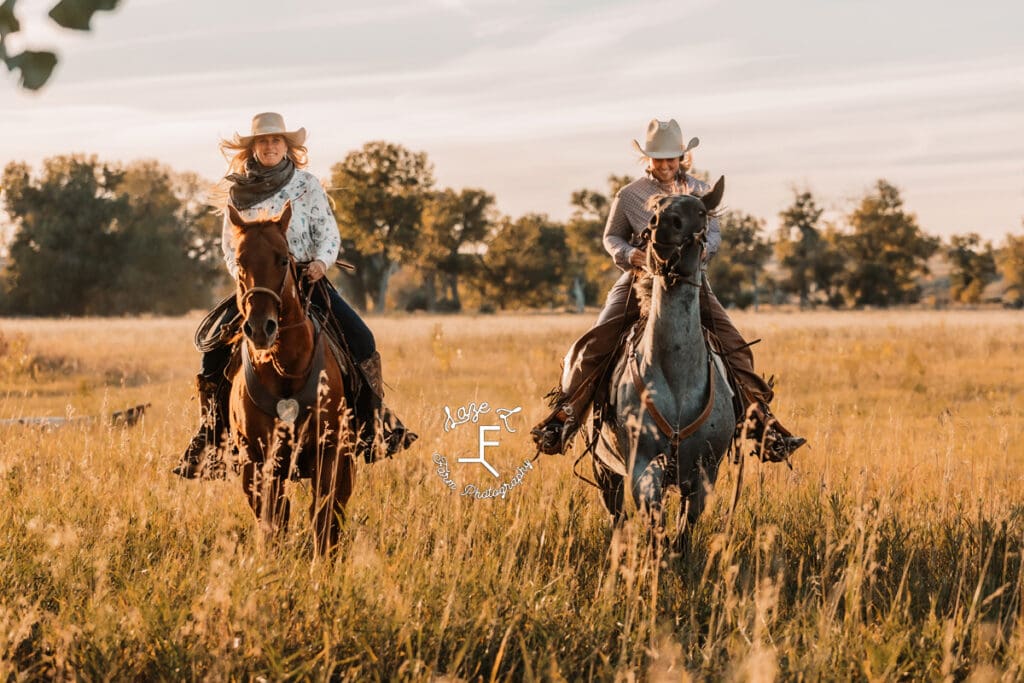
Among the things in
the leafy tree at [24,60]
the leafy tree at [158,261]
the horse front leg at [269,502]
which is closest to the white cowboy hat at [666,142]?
the horse front leg at [269,502]

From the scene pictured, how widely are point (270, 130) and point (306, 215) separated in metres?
0.58

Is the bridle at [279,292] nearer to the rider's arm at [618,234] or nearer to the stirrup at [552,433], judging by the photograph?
the stirrup at [552,433]

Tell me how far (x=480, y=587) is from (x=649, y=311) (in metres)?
2.05

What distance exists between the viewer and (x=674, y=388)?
236 inches

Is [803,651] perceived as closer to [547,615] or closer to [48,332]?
[547,615]

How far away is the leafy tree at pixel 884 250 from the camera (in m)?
85.9

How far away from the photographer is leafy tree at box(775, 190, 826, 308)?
8788 centimetres

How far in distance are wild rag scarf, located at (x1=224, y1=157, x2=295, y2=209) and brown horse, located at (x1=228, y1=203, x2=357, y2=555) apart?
3.01 ft

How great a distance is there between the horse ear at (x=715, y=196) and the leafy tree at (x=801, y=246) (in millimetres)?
83459

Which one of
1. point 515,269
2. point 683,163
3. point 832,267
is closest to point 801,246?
point 832,267

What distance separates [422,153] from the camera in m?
82.6

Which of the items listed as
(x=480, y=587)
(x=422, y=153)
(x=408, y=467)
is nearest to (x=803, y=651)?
(x=480, y=587)

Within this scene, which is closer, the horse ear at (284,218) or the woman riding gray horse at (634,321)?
the horse ear at (284,218)

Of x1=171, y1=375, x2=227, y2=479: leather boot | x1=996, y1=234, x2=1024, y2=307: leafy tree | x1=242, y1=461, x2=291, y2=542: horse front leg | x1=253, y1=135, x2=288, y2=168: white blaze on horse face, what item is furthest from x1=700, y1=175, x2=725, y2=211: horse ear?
x1=996, y1=234, x2=1024, y2=307: leafy tree
